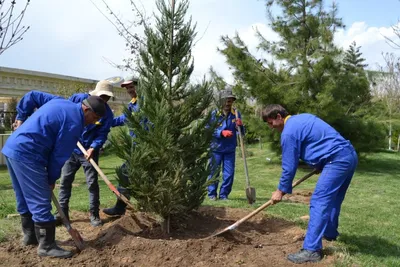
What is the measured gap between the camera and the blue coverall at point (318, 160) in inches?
181

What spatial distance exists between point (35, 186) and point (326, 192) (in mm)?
3099

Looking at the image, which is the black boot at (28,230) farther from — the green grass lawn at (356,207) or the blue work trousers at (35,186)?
the blue work trousers at (35,186)

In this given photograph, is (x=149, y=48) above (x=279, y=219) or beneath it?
above

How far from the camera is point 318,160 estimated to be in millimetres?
4785

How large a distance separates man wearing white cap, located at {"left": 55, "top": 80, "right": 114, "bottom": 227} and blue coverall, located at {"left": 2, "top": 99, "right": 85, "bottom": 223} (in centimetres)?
136

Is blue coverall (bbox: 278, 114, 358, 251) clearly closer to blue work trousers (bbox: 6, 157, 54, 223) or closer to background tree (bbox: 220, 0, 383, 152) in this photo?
blue work trousers (bbox: 6, 157, 54, 223)

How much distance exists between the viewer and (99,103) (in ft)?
14.8

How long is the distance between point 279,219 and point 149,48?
10.6 ft

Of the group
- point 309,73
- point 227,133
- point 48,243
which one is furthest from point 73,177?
point 309,73

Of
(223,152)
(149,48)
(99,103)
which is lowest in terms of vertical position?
(223,152)

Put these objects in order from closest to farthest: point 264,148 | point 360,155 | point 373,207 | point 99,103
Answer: point 99,103 → point 373,207 → point 360,155 → point 264,148

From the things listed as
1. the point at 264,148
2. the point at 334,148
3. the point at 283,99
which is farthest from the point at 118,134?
the point at 264,148

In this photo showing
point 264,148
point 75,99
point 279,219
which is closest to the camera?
point 75,99

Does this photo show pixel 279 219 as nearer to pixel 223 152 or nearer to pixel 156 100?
pixel 223 152
